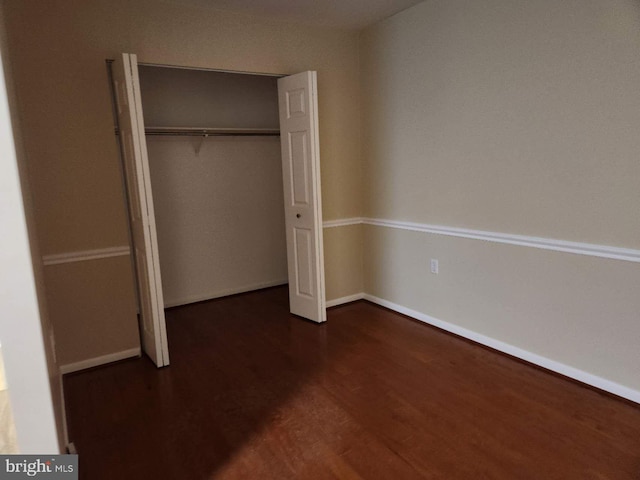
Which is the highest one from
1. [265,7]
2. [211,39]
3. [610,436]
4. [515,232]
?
[265,7]

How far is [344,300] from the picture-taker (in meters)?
4.09

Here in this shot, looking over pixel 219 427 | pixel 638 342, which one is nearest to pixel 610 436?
pixel 638 342

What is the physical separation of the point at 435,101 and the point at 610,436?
2.35 m

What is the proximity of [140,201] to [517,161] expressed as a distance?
241 cm

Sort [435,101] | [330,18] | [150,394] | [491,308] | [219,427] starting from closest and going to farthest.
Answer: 1. [219,427]
2. [150,394]
3. [491,308]
4. [435,101]
5. [330,18]

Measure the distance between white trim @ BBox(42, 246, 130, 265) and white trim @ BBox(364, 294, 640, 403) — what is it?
2310 mm

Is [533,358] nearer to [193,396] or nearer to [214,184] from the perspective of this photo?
[193,396]

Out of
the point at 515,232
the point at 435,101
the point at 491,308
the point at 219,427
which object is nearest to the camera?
the point at 219,427

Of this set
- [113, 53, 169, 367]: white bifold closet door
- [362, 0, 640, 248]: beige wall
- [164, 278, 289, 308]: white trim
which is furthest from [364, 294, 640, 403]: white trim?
[113, 53, 169, 367]: white bifold closet door

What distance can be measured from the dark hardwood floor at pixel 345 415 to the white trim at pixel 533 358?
57mm

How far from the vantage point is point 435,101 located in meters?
3.20

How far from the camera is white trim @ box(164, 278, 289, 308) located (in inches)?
166

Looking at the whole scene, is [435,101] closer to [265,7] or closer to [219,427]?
[265,7]

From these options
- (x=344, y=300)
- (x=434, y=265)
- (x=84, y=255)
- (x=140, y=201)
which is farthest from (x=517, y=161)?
(x=84, y=255)
